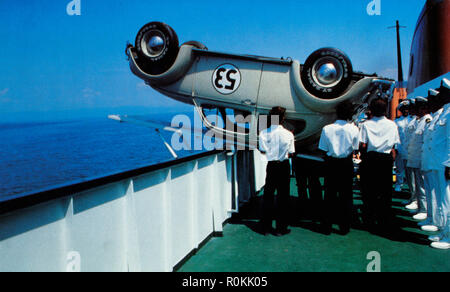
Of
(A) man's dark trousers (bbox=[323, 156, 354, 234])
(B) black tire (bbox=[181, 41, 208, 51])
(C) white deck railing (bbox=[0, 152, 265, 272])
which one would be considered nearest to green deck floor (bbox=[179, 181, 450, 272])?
(A) man's dark trousers (bbox=[323, 156, 354, 234])

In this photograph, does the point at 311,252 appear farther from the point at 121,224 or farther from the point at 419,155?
the point at 419,155

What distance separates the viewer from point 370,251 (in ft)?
12.7

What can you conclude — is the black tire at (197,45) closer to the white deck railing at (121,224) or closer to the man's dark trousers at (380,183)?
the white deck railing at (121,224)

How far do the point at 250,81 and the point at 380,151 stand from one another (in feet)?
8.45

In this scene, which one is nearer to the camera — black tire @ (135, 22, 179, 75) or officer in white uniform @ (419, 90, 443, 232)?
officer in white uniform @ (419, 90, 443, 232)

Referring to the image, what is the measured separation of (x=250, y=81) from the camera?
6035 millimetres

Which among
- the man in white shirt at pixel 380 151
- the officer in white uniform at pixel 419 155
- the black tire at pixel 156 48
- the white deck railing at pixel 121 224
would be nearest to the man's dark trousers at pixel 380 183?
the man in white shirt at pixel 380 151

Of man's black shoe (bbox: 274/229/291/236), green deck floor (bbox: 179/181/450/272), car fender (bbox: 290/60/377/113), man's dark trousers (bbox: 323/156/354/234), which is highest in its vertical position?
car fender (bbox: 290/60/377/113)

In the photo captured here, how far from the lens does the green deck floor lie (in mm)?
3463

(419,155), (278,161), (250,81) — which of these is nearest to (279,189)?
(278,161)

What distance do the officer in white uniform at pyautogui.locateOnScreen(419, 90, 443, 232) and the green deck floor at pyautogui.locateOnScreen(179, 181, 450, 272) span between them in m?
0.23

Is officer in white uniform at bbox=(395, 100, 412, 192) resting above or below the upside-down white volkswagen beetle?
below

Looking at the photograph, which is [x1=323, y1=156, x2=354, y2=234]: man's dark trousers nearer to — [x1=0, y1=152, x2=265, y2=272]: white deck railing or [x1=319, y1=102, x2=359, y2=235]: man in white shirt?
[x1=319, y1=102, x2=359, y2=235]: man in white shirt
